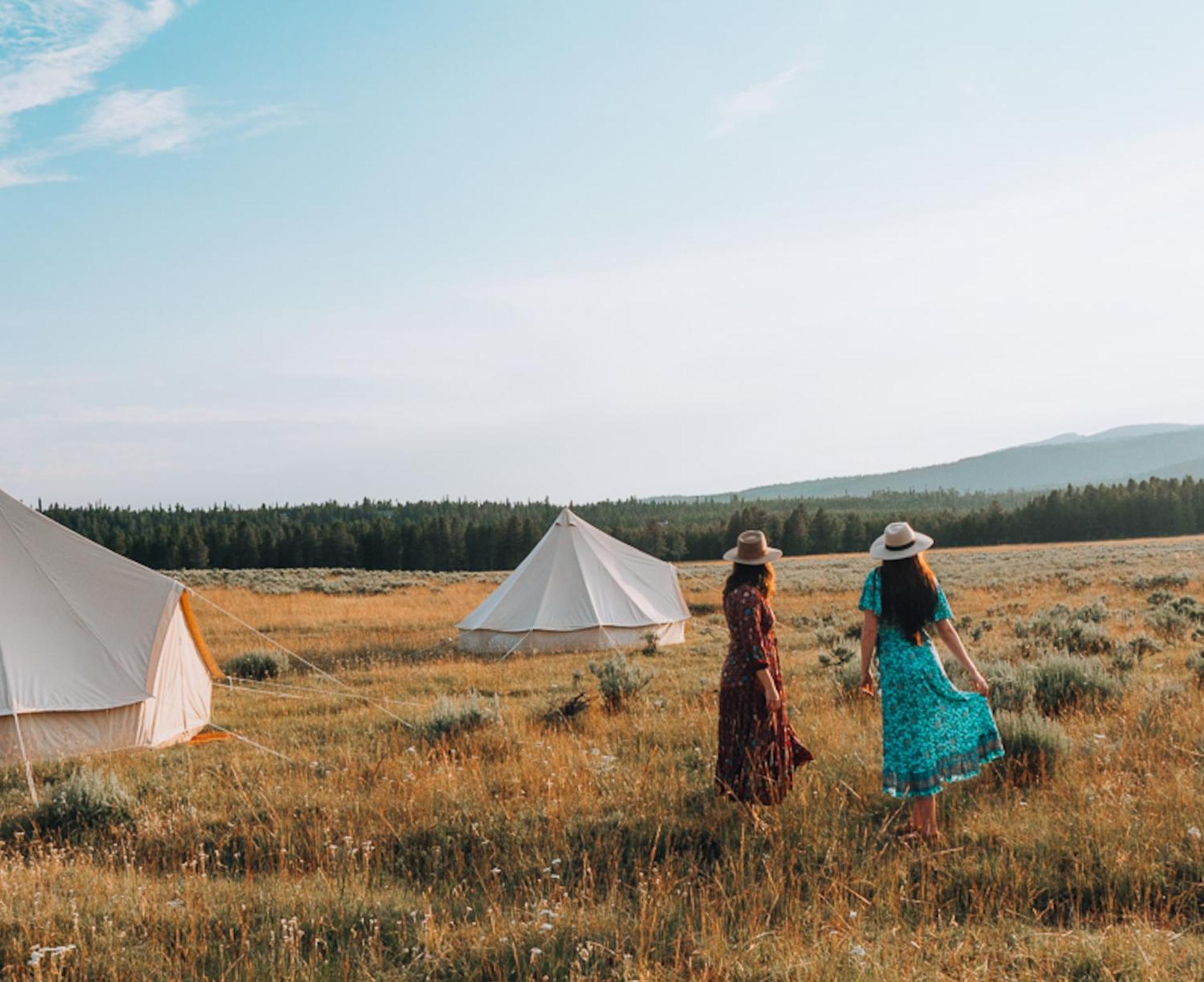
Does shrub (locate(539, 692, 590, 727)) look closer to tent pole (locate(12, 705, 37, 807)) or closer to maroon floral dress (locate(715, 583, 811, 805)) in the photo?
maroon floral dress (locate(715, 583, 811, 805))

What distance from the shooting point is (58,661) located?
29.5ft

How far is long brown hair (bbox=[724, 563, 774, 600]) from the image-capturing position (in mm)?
6070

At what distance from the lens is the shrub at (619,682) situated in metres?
10.1

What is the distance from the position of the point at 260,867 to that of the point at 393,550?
7744 cm

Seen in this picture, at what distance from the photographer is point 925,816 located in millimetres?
5180

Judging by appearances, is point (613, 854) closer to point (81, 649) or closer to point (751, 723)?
point (751, 723)

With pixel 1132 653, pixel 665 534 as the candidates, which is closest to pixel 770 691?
pixel 1132 653

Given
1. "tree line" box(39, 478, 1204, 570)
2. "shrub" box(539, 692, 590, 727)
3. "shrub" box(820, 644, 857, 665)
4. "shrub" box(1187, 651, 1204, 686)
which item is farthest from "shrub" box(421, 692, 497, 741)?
"tree line" box(39, 478, 1204, 570)

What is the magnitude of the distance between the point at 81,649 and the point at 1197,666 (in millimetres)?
10843

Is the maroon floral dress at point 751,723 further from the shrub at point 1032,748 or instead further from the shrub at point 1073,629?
the shrub at point 1073,629

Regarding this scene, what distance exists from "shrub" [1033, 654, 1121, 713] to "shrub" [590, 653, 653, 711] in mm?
4065

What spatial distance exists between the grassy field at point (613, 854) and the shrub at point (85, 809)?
0.14 feet

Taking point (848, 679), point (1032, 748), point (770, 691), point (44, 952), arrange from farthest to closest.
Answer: point (848, 679)
point (1032, 748)
point (770, 691)
point (44, 952)

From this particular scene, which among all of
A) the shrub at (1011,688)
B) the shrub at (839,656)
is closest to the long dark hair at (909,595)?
the shrub at (1011,688)
